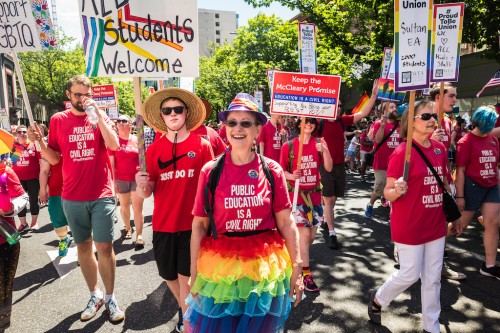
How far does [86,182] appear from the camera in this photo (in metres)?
3.80

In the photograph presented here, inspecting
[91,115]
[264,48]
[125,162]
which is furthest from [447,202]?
[264,48]

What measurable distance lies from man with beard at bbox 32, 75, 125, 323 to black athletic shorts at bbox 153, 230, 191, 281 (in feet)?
2.95

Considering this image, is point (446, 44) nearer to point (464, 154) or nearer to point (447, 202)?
point (464, 154)

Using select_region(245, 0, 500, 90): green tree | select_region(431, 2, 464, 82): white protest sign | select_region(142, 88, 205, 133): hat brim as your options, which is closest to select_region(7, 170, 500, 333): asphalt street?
Result: select_region(142, 88, 205, 133): hat brim

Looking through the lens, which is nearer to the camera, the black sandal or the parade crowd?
the parade crowd

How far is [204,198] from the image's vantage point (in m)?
2.40

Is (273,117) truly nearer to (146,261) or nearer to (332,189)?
(332,189)

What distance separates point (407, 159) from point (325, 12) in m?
16.0

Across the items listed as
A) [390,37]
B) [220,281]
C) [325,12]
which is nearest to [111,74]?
Answer: [220,281]

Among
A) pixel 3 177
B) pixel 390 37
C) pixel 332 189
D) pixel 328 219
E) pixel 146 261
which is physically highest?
pixel 390 37

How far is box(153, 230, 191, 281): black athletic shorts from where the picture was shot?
323cm

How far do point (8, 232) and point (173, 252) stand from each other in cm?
133

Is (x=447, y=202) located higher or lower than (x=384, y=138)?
lower

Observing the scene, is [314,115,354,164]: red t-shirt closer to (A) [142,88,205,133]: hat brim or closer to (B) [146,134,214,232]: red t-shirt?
(A) [142,88,205,133]: hat brim
